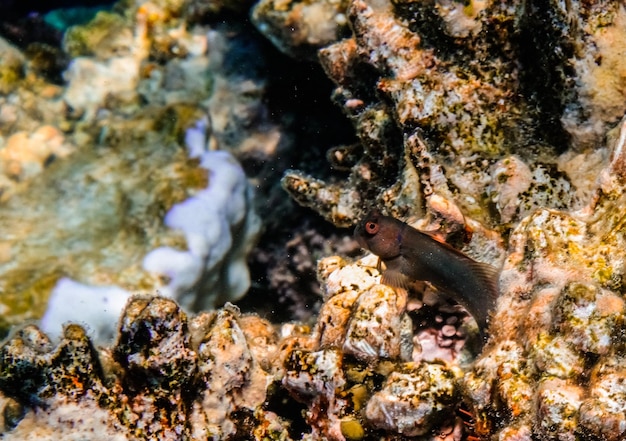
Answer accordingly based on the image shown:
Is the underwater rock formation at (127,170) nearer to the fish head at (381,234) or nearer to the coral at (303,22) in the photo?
the coral at (303,22)

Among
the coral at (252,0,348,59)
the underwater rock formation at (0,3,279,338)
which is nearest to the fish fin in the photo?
the underwater rock formation at (0,3,279,338)

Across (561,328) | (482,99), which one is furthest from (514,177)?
(561,328)

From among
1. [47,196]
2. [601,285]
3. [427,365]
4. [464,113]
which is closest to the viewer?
[601,285]

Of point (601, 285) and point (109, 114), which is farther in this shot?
point (109, 114)

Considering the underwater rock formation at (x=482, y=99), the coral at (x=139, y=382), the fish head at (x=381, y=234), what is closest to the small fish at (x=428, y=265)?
the fish head at (x=381, y=234)

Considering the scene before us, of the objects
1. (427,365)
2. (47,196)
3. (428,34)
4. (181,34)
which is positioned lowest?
(47,196)

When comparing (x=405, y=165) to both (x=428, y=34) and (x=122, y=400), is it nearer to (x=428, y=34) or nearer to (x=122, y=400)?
(x=428, y=34)

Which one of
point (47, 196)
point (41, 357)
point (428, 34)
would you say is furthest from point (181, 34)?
point (41, 357)
